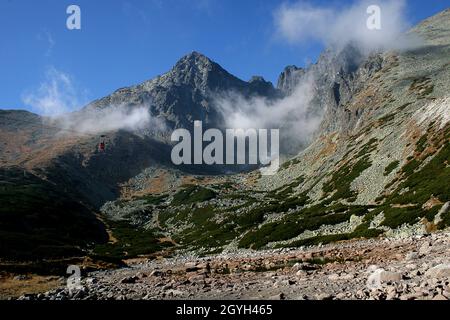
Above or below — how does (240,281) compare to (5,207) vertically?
below

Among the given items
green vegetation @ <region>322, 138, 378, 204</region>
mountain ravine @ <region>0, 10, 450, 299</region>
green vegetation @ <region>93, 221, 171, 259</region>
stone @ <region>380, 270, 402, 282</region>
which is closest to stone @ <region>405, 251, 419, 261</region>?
mountain ravine @ <region>0, 10, 450, 299</region>

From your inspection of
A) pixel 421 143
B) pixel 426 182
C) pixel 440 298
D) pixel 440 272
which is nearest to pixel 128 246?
pixel 426 182

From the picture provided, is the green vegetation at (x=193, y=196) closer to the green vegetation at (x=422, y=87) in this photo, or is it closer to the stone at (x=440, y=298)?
the green vegetation at (x=422, y=87)

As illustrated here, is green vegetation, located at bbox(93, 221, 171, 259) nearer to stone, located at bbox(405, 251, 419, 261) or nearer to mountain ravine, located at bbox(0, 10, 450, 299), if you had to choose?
mountain ravine, located at bbox(0, 10, 450, 299)

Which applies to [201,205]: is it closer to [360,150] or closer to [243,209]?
[243,209]

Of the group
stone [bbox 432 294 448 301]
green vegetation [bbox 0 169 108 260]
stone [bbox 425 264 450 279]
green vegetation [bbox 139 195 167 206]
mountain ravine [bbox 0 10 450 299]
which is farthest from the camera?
green vegetation [bbox 139 195 167 206]

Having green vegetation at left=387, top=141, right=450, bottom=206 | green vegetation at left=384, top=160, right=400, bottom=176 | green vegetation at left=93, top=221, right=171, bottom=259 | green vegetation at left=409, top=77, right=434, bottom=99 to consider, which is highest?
green vegetation at left=409, top=77, right=434, bottom=99

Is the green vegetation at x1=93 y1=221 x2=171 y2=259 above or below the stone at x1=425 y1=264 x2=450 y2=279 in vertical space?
below

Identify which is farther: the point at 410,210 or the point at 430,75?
the point at 430,75

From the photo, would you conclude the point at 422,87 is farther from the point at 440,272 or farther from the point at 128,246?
the point at 440,272

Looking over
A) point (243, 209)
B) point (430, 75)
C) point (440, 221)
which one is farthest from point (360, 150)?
point (440, 221)

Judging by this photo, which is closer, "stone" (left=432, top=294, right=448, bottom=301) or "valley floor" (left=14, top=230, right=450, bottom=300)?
"stone" (left=432, top=294, right=448, bottom=301)

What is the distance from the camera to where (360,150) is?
11338cm
